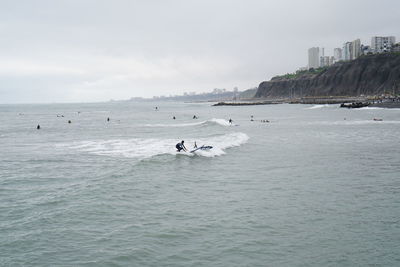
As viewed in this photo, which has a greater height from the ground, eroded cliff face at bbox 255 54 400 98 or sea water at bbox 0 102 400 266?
eroded cliff face at bbox 255 54 400 98

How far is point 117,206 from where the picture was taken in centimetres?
1398

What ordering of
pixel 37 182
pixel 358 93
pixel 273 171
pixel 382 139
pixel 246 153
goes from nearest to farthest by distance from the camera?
pixel 37 182 < pixel 273 171 < pixel 246 153 < pixel 382 139 < pixel 358 93

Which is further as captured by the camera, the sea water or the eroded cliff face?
the eroded cliff face

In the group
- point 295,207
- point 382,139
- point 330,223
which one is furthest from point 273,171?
point 382,139

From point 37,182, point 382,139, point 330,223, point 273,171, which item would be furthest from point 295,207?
point 382,139

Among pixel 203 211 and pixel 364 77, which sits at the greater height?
pixel 364 77

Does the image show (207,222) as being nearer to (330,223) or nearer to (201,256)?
(201,256)

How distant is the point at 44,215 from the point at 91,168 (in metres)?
8.59

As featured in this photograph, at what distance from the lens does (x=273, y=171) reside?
19.8m

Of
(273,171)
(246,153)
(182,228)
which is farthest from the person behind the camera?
(246,153)

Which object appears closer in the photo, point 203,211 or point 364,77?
point 203,211

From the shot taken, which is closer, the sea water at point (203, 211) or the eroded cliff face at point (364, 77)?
the sea water at point (203, 211)

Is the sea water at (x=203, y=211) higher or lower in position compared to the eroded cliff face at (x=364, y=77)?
lower

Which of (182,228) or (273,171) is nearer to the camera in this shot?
(182,228)
